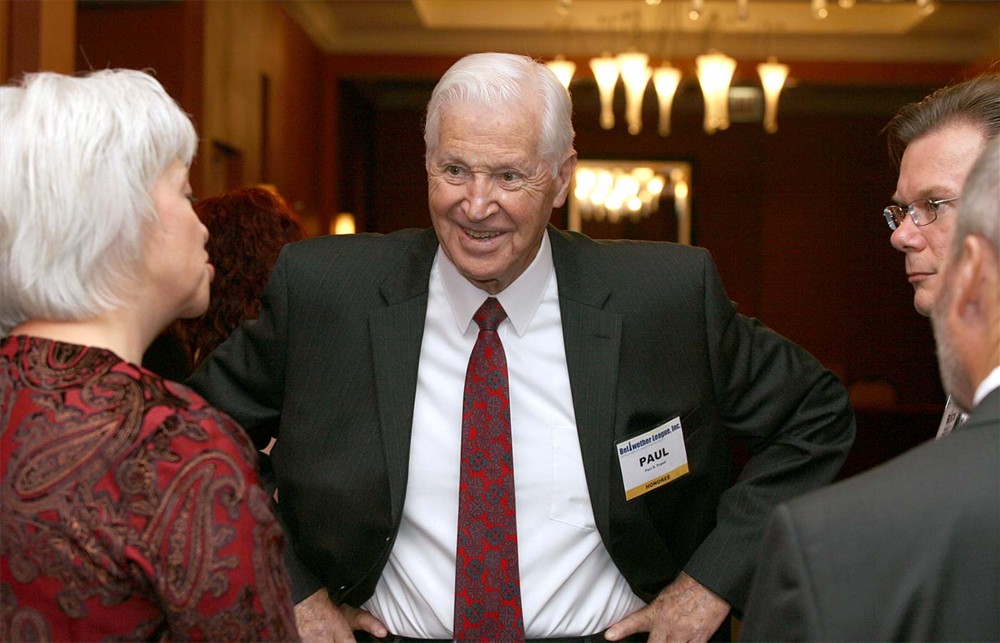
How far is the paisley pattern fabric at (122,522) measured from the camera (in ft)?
→ 4.07

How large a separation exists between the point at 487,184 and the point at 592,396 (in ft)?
1.48

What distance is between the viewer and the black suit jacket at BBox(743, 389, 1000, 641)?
3.73 ft

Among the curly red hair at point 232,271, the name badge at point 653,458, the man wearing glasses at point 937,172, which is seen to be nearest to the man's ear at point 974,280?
the man wearing glasses at point 937,172

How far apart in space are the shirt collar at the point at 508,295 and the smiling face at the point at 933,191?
0.69m

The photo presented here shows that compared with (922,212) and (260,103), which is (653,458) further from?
(260,103)

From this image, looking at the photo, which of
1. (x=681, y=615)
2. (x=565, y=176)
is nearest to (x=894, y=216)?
(x=565, y=176)

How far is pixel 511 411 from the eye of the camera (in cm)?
214

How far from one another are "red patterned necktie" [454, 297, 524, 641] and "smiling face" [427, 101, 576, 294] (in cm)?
30

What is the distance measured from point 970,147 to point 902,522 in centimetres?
119

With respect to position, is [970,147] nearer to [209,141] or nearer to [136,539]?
[136,539]

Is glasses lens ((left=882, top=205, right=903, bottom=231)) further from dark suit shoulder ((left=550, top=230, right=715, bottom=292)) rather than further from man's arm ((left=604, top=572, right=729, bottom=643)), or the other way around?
man's arm ((left=604, top=572, right=729, bottom=643))

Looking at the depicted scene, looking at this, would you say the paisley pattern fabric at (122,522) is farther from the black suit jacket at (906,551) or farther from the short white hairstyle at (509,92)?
the short white hairstyle at (509,92)

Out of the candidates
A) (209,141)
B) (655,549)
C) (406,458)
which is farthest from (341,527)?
(209,141)

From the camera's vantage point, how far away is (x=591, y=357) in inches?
84.8
